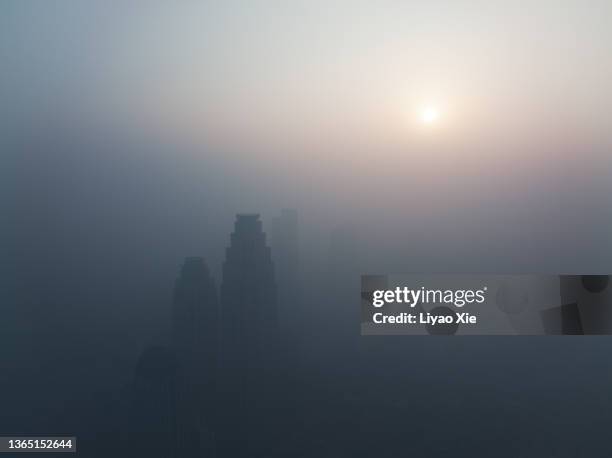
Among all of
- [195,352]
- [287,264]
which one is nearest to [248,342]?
[195,352]

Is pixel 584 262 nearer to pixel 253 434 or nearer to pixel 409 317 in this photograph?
pixel 409 317

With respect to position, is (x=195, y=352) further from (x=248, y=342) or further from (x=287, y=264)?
(x=287, y=264)

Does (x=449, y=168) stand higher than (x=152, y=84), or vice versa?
(x=152, y=84)

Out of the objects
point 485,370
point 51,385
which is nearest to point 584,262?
point 485,370

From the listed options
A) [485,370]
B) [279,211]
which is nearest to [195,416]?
[279,211]

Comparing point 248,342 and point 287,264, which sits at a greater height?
point 287,264

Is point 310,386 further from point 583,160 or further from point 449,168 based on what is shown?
point 583,160

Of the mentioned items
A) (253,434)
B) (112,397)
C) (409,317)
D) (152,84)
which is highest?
(152,84)
